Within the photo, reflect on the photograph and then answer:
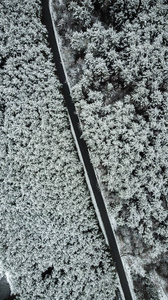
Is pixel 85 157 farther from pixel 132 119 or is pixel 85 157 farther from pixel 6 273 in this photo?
pixel 6 273

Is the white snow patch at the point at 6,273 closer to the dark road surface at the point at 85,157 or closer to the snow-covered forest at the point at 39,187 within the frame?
the snow-covered forest at the point at 39,187

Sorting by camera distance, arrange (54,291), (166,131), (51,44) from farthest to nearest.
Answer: (51,44)
(54,291)
(166,131)

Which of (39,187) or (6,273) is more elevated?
(39,187)

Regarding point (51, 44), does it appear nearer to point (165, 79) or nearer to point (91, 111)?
point (91, 111)

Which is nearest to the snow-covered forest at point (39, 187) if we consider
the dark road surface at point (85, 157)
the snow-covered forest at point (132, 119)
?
the dark road surface at point (85, 157)

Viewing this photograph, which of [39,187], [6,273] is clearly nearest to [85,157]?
[39,187]

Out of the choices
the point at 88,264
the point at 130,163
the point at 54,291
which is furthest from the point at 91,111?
the point at 54,291

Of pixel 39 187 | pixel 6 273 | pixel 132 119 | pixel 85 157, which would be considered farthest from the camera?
pixel 6 273
